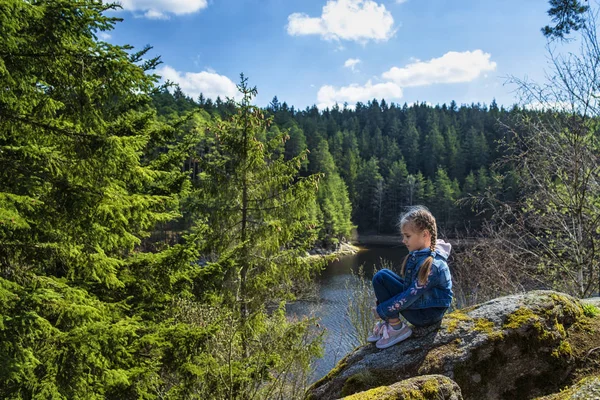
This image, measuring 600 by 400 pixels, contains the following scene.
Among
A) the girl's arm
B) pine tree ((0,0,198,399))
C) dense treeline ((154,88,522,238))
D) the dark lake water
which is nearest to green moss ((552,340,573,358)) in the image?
the girl's arm

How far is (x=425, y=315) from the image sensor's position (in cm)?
353

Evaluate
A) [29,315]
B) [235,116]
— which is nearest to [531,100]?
[235,116]

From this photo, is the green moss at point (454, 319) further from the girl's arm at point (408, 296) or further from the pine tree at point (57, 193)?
the pine tree at point (57, 193)

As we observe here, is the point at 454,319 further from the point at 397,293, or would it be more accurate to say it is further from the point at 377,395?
the point at 377,395

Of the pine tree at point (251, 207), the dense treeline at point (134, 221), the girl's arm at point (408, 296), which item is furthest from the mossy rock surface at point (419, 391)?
the pine tree at point (251, 207)

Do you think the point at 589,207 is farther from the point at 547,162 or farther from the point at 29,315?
the point at 29,315

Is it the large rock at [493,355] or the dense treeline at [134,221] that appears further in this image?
the dense treeline at [134,221]

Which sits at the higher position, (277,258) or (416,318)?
(416,318)

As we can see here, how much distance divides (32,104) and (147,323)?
3523mm

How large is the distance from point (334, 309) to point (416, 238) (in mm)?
21497

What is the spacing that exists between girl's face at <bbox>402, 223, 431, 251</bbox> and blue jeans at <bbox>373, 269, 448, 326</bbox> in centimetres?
33

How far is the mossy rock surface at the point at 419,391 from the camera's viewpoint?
2.55 m

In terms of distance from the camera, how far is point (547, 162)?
7.03 m

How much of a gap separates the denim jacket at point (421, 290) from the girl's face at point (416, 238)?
7cm
